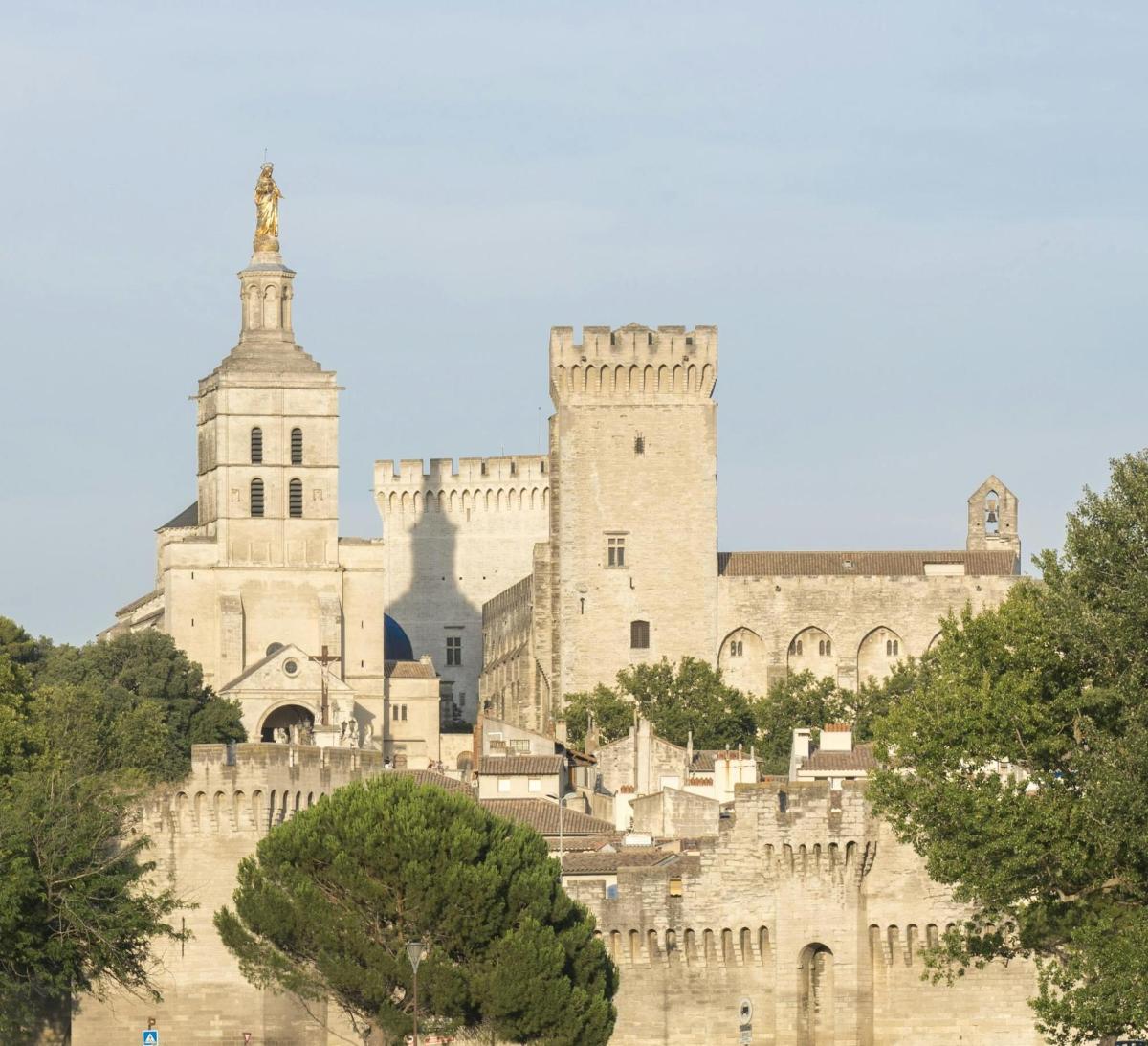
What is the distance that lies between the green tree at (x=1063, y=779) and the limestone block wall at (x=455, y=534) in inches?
4305

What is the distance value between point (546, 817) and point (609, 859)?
10045 mm

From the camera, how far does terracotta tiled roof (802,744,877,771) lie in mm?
98812

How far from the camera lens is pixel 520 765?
113 metres

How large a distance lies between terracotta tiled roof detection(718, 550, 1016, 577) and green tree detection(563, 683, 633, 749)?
10106 mm

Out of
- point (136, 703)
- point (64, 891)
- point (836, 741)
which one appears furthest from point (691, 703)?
point (64, 891)

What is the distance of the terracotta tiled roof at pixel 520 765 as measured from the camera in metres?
112

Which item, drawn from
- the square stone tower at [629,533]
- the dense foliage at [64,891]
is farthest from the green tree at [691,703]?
the dense foliage at [64,891]

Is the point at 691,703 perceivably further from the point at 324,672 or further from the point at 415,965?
the point at 415,965

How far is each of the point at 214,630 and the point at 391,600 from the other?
98.8 feet

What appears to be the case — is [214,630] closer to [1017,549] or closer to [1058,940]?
[1017,549]

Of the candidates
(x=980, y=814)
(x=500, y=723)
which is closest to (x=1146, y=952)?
(x=980, y=814)

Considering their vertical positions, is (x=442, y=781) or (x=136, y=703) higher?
(x=136, y=703)

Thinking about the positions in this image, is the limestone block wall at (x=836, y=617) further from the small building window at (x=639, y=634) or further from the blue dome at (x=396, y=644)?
the blue dome at (x=396, y=644)

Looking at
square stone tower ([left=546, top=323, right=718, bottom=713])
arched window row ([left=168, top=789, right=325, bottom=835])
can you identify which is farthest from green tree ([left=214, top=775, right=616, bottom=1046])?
square stone tower ([left=546, top=323, right=718, bottom=713])
